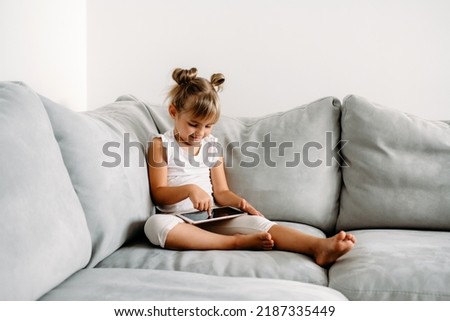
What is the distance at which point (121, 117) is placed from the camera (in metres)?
1.83

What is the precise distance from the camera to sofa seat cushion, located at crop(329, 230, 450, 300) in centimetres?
126

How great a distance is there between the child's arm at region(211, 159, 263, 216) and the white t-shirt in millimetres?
21

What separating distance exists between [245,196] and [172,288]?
83 centimetres

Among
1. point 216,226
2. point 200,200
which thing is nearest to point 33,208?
point 200,200

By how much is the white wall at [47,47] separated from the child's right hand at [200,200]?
2.60ft

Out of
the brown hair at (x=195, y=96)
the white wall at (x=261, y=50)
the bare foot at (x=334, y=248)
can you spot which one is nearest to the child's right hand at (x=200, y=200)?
the brown hair at (x=195, y=96)

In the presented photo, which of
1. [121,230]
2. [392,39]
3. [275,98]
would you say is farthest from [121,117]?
[392,39]

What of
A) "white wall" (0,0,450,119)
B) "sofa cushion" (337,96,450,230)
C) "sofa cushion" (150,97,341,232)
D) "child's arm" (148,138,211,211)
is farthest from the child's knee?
"white wall" (0,0,450,119)

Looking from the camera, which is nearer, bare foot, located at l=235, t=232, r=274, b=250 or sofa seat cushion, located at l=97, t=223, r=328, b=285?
sofa seat cushion, located at l=97, t=223, r=328, b=285

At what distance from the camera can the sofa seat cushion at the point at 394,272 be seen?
1.26 metres

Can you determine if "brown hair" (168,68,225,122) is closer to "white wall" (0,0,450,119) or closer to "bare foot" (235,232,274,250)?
"bare foot" (235,232,274,250)

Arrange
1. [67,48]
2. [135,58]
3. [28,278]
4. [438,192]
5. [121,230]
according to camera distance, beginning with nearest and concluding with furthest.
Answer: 1. [28,278]
2. [121,230]
3. [438,192]
4. [67,48]
5. [135,58]
